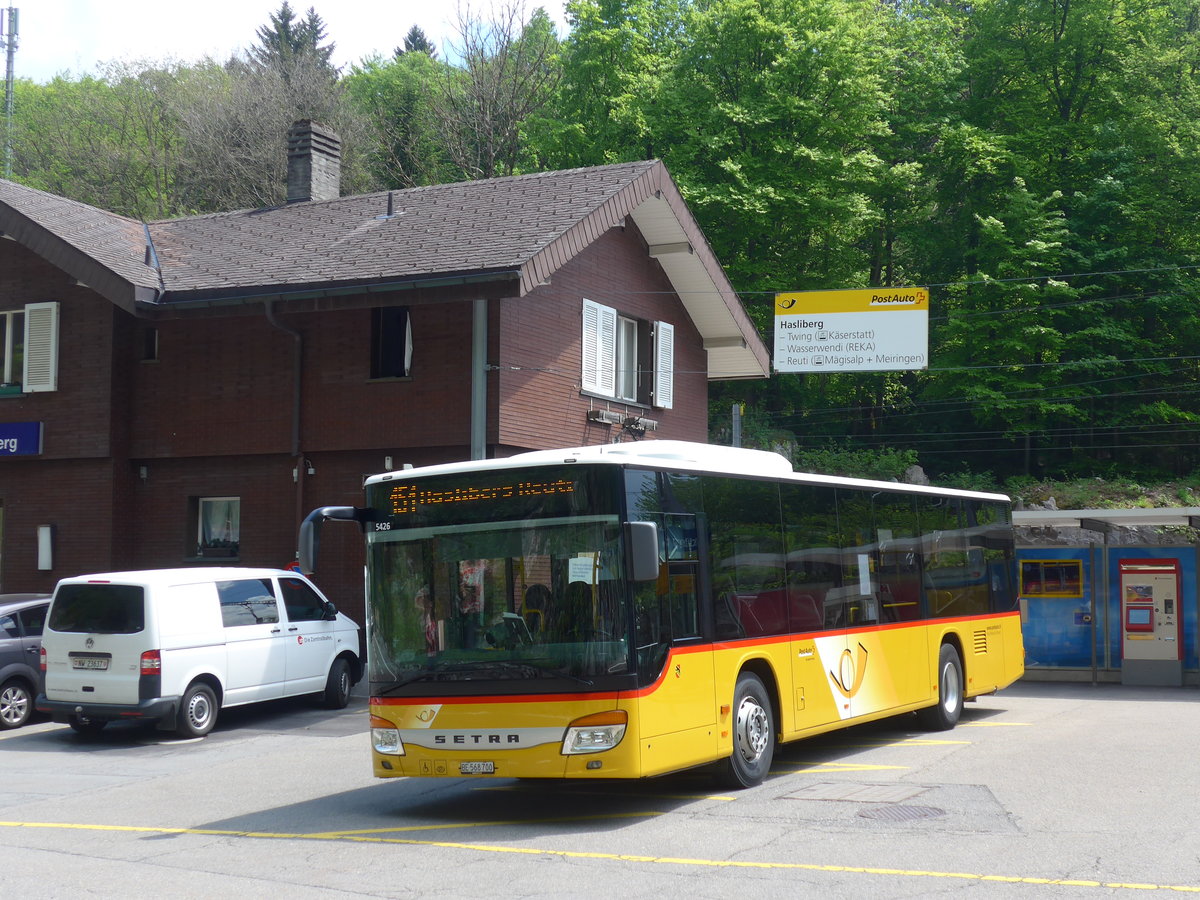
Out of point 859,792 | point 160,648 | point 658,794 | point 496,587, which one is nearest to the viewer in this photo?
point 496,587

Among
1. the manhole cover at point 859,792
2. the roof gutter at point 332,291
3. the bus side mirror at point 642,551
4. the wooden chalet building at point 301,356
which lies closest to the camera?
the bus side mirror at point 642,551

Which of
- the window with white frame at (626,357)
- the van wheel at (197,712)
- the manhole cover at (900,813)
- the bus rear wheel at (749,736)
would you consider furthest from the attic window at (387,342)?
the manhole cover at (900,813)

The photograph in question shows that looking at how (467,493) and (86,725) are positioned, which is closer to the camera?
(467,493)

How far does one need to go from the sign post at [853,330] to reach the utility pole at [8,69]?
40590 millimetres

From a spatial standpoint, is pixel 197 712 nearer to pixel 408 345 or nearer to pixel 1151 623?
pixel 408 345

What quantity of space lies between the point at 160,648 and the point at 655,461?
7.19m

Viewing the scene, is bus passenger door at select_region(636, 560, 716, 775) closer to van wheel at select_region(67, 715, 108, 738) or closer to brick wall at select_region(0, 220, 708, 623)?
van wheel at select_region(67, 715, 108, 738)

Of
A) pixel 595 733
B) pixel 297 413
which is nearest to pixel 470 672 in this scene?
pixel 595 733

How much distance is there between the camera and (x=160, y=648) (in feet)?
48.5

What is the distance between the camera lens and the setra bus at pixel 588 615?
9570 millimetres

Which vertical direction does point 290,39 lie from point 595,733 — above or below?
above

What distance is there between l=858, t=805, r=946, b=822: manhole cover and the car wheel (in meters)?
11.2

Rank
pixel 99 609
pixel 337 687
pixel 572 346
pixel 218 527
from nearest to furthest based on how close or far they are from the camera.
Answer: pixel 99 609 < pixel 337 687 < pixel 572 346 < pixel 218 527

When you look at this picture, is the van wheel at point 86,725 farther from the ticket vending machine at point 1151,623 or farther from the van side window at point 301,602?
the ticket vending machine at point 1151,623
